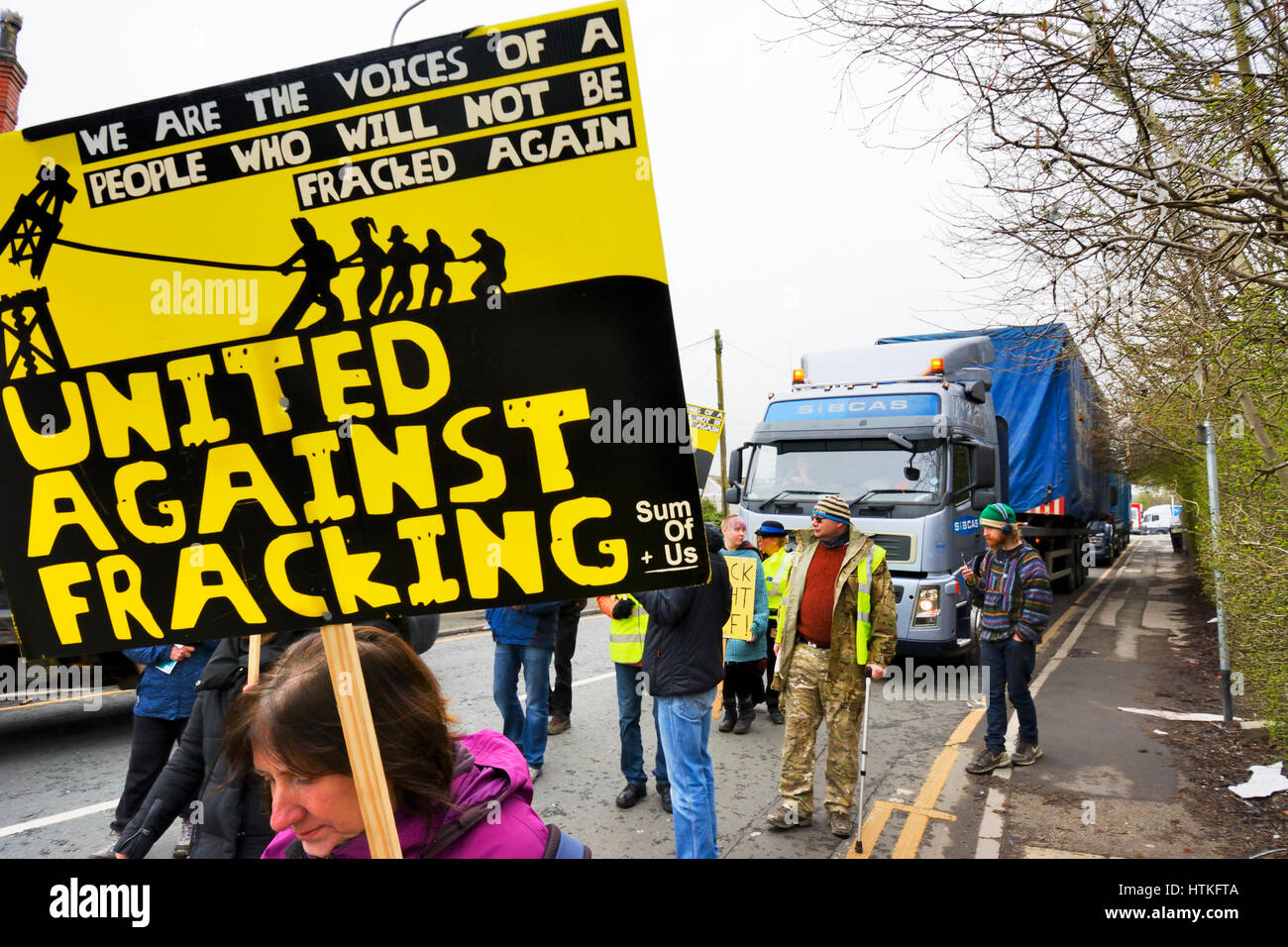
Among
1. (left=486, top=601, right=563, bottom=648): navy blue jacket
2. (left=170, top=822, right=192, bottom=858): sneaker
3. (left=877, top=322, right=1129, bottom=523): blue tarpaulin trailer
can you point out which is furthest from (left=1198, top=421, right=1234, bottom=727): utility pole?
(left=170, top=822, right=192, bottom=858): sneaker

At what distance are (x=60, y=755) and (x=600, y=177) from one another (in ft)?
24.3

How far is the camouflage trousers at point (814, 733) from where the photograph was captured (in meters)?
4.71

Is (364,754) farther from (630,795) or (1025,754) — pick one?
(1025,754)

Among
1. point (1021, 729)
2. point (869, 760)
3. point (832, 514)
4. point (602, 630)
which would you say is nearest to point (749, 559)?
point (832, 514)

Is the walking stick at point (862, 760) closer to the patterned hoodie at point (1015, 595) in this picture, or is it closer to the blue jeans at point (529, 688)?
the patterned hoodie at point (1015, 595)

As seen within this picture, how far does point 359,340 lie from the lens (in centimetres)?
157

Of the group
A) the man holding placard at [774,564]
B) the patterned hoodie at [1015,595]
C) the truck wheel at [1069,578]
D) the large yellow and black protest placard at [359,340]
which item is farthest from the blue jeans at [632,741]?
the truck wheel at [1069,578]

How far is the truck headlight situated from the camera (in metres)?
7.75

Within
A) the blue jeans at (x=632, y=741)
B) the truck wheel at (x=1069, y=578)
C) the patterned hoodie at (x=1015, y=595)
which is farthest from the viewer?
the truck wheel at (x=1069, y=578)

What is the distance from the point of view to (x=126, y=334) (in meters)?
1.63

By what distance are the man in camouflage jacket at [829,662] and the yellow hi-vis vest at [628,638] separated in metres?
0.98

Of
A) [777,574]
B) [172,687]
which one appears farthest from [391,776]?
[777,574]
